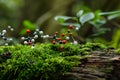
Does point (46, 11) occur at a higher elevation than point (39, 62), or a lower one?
higher

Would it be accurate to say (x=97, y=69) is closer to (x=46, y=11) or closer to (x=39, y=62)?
(x=39, y=62)

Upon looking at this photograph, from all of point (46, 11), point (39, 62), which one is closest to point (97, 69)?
point (39, 62)

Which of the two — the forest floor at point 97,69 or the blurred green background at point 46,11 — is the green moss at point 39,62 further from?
the blurred green background at point 46,11

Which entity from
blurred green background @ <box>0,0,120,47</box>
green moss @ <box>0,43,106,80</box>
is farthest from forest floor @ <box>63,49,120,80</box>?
blurred green background @ <box>0,0,120,47</box>

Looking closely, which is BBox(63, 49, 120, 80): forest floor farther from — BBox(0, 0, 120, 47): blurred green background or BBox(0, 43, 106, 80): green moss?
BBox(0, 0, 120, 47): blurred green background

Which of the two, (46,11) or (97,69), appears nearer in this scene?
(97,69)
